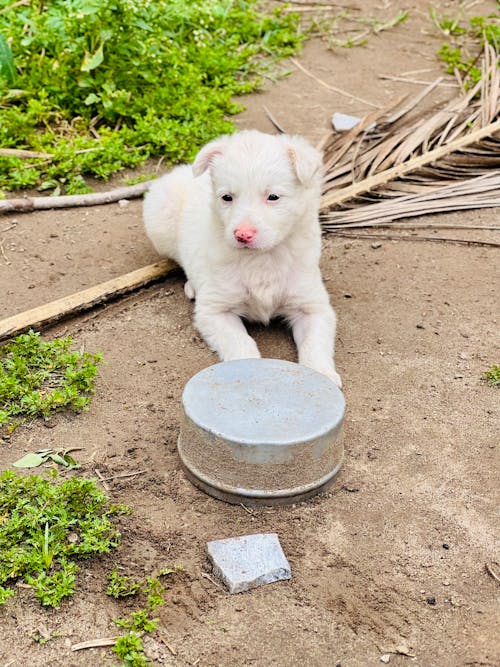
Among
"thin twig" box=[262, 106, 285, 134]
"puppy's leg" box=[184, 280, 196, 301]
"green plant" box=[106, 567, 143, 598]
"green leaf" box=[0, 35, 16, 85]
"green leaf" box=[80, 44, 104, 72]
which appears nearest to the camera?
"green plant" box=[106, 567, 143, 598]

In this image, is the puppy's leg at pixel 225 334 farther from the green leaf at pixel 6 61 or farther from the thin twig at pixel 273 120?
the thin twig at pixel 273 120

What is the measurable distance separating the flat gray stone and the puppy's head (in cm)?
168

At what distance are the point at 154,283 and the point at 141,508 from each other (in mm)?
2269

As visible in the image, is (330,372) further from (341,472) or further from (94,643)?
(94,643)

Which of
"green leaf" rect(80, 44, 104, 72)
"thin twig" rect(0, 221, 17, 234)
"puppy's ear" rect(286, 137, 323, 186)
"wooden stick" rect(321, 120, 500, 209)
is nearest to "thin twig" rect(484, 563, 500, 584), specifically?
"puppy's ear" rect(286, 137, 323, 186)

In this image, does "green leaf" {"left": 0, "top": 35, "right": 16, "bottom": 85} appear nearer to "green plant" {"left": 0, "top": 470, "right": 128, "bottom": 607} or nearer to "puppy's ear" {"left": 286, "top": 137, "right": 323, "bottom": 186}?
"puppy's ear" {"left": 286, "top": 137, "right": 323, "bottom": 186}

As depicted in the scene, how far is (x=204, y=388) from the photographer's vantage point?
407cm

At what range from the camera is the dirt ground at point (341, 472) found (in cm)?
319

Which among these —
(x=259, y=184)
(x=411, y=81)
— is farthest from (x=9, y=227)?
(x=411, y=81)

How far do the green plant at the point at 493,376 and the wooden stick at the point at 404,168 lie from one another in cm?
215

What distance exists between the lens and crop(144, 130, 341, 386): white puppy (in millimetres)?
4664

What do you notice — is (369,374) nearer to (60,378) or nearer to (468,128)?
(60,378)

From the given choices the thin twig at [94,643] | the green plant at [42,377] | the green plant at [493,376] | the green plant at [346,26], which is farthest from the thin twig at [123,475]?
the green plant at [346,26]

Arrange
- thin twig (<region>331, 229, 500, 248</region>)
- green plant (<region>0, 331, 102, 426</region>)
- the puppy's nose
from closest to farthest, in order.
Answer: green plant (<region>0, 331, 102, 426</region>) → the puppy's nose → thin twig (<region>331, 229, 500, 248</region>)
